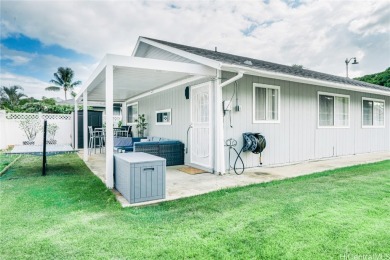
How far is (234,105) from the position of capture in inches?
233

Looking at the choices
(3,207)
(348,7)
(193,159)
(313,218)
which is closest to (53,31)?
(193,159)

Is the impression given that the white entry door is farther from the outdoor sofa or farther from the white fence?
the white fence

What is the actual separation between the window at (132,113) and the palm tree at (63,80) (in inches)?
913

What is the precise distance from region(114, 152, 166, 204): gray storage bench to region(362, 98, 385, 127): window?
30.3 ft

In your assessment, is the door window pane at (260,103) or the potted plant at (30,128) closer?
the door window pane at (260,103)

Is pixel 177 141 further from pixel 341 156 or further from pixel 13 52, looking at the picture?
pixel 13 52

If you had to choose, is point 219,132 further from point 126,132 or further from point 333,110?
point 126,132

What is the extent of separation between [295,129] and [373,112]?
5167 millimetres

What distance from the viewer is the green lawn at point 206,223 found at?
2160 mm

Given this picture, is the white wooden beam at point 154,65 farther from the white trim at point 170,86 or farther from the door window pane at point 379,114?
the door window pane at point 379,114

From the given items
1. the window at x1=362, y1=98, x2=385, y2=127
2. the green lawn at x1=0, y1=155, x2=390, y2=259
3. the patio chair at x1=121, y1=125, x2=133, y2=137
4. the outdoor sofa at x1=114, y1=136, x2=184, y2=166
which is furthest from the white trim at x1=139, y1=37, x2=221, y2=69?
the window at x1=362, y1=98, x2=385, y2=127

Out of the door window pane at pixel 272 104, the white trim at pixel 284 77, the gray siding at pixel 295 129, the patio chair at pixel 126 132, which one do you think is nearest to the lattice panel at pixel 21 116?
the patio chair at pixel 126 132

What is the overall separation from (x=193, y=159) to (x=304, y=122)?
3.73 metres

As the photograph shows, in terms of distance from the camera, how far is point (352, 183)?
4.53m
